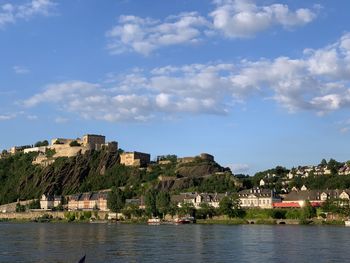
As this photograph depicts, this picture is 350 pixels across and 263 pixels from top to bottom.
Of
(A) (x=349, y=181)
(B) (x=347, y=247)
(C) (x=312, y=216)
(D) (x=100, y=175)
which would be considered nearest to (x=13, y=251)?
(B) (x=347, y=247)

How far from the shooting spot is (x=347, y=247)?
45.8 m

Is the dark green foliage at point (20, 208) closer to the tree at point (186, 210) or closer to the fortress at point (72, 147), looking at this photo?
the fortress at point (72, 147)

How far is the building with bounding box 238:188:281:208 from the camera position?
106700mm

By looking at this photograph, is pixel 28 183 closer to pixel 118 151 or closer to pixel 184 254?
pixel 118 151

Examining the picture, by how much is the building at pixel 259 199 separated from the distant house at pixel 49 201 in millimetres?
53346

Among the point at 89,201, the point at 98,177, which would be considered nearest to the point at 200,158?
the point at 98,177

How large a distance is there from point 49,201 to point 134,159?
2521cm

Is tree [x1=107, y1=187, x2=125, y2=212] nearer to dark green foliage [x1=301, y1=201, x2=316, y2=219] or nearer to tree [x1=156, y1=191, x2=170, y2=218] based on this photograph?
tree [x1=156, y1=191, x2=170, y2=218]

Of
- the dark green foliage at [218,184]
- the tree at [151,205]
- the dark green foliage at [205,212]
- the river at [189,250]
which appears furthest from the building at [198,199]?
the river at [189,250]

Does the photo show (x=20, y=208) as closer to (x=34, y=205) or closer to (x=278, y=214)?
(x=34, y=205)

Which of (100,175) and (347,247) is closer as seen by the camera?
(347,247)

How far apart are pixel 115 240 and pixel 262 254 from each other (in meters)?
18.5

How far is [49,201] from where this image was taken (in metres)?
143

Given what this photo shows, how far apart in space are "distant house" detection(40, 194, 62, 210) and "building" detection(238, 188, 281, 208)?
5335 cm
